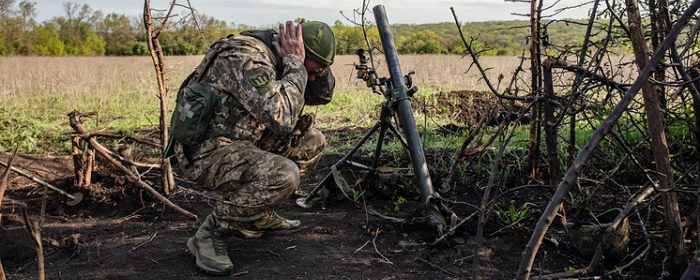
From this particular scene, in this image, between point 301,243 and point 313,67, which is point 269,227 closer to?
point 301,243

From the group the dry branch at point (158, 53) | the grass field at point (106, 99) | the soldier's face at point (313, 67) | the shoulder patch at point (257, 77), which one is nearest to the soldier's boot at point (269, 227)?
the shoulder patch at point (257, 77)

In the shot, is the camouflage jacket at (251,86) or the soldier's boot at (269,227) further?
the soldier's boot at (269,227)

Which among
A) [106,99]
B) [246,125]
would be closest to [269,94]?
[246,125]

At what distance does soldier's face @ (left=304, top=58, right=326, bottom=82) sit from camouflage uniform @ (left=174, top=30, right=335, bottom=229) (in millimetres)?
206

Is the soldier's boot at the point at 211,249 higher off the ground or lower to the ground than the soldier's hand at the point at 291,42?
lower

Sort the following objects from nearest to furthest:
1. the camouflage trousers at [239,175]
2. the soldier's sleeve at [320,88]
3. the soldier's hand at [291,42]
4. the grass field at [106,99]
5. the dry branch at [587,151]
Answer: the dry branch at [587,151] < the camouflage trousers at [239,175] < the soldier's hand at [291,42] < the soldier's sleeve at [320,88] < the grass field at [106,99]

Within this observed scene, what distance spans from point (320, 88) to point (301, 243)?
1.08 metres

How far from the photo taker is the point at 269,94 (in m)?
2.51

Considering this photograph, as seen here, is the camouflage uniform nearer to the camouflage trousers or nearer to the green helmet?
the camouflage trousers

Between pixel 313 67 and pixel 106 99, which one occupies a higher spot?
pixel 313 67

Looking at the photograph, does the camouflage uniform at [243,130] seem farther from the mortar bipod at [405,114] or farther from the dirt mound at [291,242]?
the mortar bipod at [405,114]

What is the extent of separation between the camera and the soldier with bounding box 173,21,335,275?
2535 millimetres

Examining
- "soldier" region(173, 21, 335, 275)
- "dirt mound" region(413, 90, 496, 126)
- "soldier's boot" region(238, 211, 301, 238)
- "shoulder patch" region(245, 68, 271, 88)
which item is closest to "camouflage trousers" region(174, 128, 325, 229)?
"soldier" region(173, 21, 335, 275)

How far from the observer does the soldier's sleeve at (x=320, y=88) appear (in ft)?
10.5
